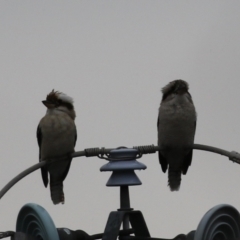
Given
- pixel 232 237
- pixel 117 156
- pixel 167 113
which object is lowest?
pixel 232 237

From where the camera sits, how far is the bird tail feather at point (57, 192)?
25.4 ft

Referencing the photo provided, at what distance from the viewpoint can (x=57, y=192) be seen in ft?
25.8

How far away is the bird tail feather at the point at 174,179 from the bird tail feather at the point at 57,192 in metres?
1.13

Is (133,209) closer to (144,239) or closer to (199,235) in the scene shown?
(144,239)

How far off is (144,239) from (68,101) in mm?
3691

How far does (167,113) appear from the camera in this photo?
758cm

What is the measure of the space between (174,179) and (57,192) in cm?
124

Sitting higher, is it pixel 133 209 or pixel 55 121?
pixel 55 121

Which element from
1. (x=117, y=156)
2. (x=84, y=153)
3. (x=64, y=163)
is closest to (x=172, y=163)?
(x=64, y=163)

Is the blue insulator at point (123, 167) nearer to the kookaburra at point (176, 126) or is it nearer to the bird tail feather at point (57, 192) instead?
the kookaburra at point (176, 126)

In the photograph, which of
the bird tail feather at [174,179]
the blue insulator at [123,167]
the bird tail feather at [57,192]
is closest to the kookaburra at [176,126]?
the bird tail feather at [174,179]

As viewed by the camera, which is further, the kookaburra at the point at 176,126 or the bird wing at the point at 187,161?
the bird wing at the point at 187,161

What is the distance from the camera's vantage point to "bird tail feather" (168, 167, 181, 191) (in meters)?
7.58

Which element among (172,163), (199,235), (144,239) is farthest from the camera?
(172,163)
